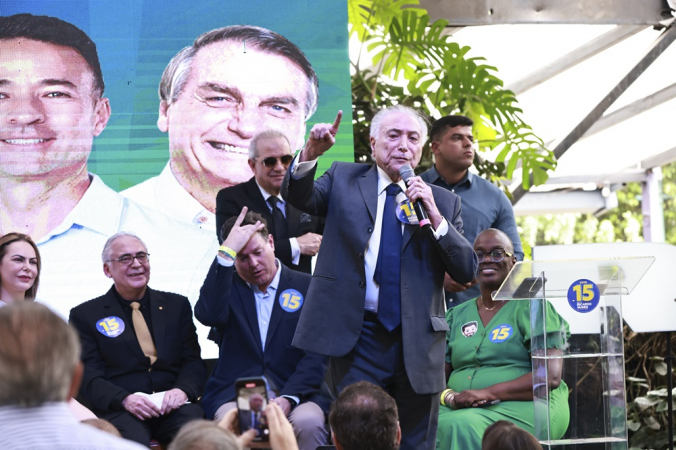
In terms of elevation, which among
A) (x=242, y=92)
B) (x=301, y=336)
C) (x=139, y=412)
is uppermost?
(x=242, y=92)

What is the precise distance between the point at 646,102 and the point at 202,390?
5.32 metres

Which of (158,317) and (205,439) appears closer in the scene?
(205,439)

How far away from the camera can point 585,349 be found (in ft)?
11.6

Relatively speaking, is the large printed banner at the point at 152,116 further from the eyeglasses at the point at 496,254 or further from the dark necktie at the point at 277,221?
the eyeglasses at the point at 496,254

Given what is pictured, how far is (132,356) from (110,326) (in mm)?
176

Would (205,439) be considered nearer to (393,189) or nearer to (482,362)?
(393,189)

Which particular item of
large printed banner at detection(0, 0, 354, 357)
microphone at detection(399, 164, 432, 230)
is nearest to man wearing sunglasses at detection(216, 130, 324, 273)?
large printed banner at detection(0, 0, 354, 357)

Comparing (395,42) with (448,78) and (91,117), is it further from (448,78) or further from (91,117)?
(91,117)

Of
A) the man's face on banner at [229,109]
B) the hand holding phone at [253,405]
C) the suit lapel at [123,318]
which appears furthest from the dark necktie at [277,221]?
the hand holding phone at [253,405]

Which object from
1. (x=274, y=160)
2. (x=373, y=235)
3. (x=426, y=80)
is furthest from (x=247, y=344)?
(x=426, y=80)

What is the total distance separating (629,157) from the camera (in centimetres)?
973

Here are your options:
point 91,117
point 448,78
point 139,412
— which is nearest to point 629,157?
point 448,78

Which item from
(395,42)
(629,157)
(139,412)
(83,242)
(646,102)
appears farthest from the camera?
(629,157)

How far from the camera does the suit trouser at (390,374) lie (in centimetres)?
334
